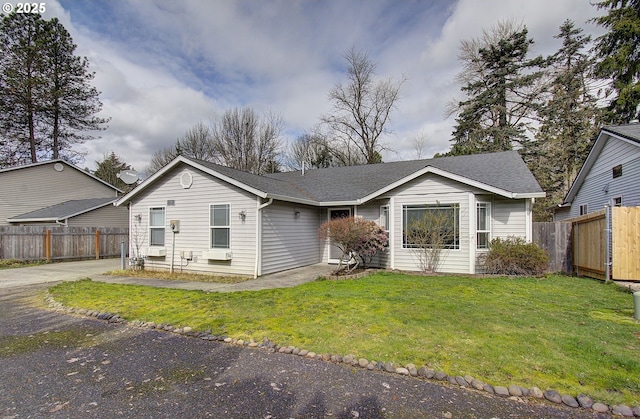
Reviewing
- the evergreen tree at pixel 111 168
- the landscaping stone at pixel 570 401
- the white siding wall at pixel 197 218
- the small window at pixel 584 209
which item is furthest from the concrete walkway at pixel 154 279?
the evergreen tree at pixel 111 168

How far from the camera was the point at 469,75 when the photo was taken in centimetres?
2589

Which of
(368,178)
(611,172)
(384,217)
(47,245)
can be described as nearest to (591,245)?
(611,172)

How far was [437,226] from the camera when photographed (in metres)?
10.1

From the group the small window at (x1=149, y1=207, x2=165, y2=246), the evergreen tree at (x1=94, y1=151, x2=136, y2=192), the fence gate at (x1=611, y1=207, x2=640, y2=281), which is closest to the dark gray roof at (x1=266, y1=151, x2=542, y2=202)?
the fence gate at (x1=611, y1=207, x2=640, y2=281)

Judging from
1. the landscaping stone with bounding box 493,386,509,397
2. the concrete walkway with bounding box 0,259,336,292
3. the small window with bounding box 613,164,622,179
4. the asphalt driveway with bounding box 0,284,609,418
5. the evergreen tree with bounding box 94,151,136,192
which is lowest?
the concrete walkway with bounding box 0,259,336,292

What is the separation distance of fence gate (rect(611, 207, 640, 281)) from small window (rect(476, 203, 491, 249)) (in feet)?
9.61

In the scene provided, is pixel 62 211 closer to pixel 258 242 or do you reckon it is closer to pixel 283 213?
pixel 283 213

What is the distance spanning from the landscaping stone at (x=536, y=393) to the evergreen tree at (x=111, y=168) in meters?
40.9

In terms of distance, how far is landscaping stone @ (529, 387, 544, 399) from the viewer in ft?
9.88

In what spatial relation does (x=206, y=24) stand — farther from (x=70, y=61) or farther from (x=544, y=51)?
(x=544, y=51)

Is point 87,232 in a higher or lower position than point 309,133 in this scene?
lower

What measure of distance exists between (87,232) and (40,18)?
55.1 ft

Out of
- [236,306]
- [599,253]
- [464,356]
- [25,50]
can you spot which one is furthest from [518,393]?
[25,50]

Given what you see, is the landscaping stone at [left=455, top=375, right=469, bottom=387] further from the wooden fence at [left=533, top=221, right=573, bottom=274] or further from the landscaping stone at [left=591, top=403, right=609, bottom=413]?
the wooden fence at [left=533, top=221, right=573, bottom=274]
